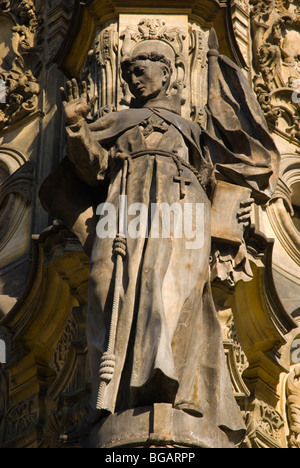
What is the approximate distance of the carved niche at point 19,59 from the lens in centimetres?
1452

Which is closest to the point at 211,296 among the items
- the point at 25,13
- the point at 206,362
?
the point at 206,362

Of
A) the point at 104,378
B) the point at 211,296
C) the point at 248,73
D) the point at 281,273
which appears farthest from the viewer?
the point at 248,73

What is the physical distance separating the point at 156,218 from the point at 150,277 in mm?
530

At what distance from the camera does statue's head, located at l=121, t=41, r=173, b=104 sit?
1163 cm

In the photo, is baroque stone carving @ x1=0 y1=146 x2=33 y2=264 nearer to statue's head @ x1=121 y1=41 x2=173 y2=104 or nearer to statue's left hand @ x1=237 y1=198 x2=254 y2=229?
statue's head @ x1=121 y1=41 x2=173 y2=104

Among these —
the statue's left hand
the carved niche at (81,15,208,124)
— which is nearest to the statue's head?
the carved niche at (81,15,208,124)

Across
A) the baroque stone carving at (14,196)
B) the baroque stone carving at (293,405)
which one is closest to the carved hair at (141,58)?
the baroque stone carving at (14,196)

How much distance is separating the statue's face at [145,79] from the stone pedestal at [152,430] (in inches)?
115

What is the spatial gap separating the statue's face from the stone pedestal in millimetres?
2932

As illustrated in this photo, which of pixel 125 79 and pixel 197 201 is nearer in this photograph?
pixel 197 201

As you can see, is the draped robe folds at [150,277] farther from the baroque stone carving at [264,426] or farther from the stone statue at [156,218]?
the baroque stone carving at [264,426]

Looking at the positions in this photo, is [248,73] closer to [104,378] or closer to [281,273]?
[281,273]

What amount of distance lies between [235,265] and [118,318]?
1.84 metres

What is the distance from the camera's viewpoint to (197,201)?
1096cm
